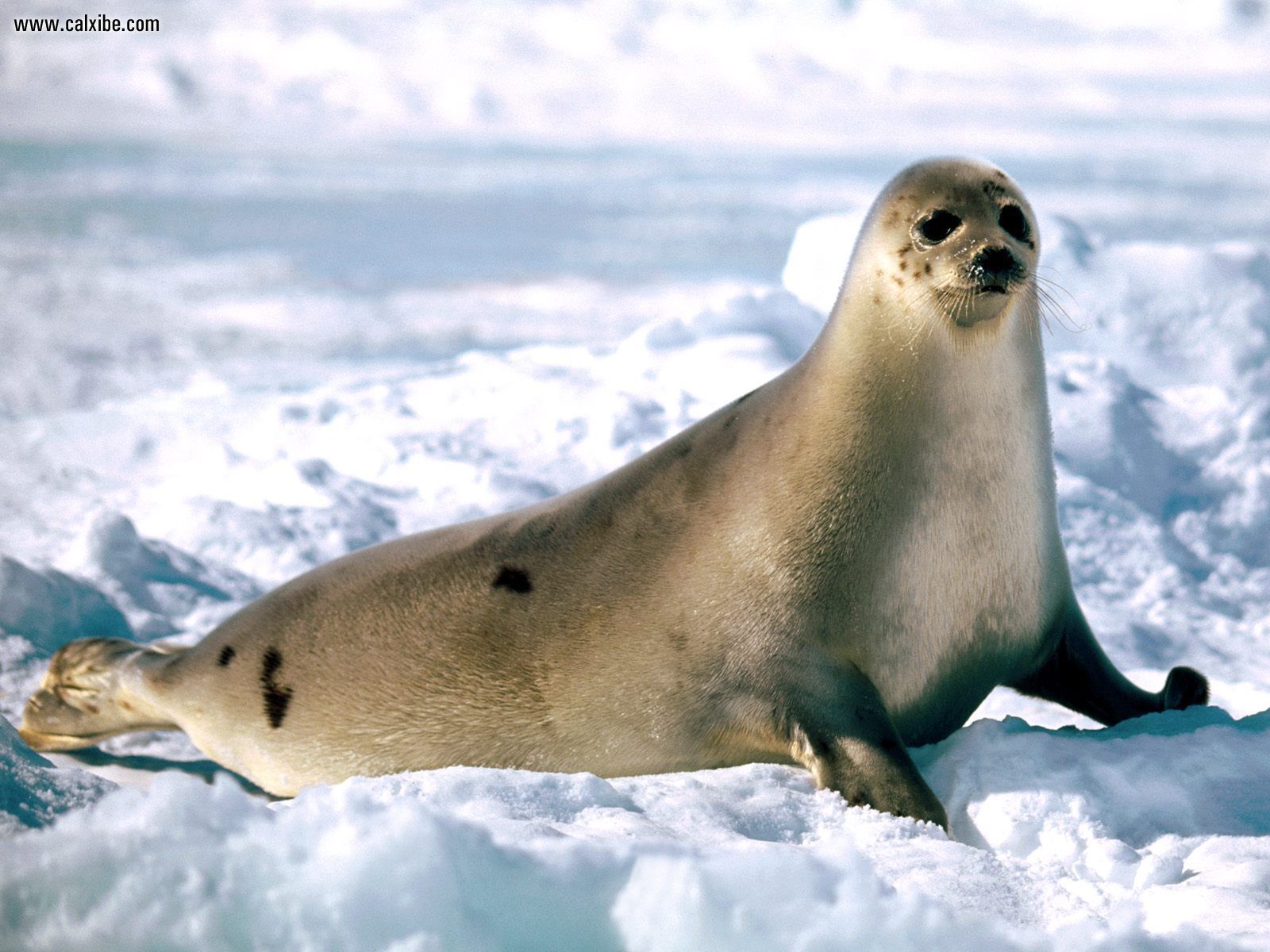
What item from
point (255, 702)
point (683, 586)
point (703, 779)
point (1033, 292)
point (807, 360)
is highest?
point (1033, 292)

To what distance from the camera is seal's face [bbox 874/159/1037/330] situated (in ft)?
11.0

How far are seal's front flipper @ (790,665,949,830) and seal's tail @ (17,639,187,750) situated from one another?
82.0 inches

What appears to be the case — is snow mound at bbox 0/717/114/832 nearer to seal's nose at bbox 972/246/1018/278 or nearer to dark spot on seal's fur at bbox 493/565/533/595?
dark spot on seal's fur at bbox 493/565/533/595

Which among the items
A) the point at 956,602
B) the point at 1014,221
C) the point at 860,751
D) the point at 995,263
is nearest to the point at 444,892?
the point at 860,751

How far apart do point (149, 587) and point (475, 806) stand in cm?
372

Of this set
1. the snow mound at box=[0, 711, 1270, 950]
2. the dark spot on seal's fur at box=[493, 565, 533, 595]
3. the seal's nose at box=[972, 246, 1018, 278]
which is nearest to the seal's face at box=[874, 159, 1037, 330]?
the seal's nose at box=[972, 246, 1018, 278]

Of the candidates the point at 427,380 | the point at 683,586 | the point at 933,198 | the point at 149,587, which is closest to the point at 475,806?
the point at 683,586

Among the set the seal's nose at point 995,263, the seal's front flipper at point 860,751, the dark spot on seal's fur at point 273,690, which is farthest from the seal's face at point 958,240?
the dark spot on seal's fur at point 273,690

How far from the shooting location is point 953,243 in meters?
3.40

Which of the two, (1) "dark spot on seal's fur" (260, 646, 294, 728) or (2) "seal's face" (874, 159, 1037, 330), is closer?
(2) "seal's face" (874, 159, 1037, 330)

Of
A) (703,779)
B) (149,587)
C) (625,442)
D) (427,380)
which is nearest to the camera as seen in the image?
(703,779)

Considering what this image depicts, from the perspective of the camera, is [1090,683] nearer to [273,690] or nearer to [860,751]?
[860,751]

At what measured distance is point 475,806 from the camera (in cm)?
279

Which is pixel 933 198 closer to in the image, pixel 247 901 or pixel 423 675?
pixel 423 675
